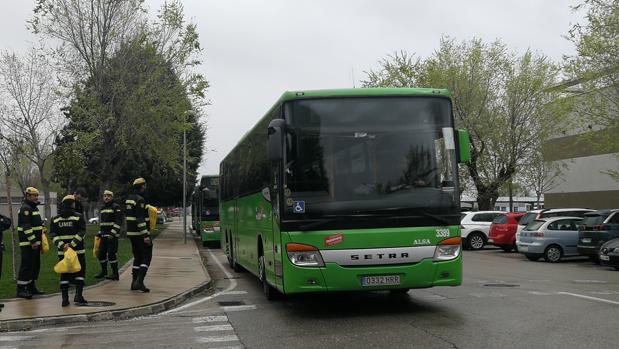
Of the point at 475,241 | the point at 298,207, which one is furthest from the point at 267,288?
the point at 475,241

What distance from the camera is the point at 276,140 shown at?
8805 millimetres

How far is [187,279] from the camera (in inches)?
606

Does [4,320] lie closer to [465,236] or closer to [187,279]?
[187,279]

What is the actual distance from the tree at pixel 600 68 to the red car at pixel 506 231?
4266 millimetres

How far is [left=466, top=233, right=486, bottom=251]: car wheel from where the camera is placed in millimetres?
27969

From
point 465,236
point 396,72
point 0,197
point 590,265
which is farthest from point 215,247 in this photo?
point 0,197

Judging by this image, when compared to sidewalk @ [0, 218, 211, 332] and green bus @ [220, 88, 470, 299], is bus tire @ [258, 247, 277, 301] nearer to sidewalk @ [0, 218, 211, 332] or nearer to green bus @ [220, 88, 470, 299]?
sidewalk @ [0, 218, 211, 332]

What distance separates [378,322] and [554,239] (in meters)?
13.7

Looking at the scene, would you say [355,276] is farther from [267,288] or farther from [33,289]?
[33,289]

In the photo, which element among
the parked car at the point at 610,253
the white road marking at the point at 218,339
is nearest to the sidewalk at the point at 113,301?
the white road marking at the point at 218,339

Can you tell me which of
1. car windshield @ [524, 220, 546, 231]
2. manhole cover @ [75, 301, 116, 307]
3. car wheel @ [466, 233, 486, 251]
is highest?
car windshield @ [524, 220, 546, 231]

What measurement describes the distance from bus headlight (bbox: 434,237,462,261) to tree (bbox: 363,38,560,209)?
27879mm

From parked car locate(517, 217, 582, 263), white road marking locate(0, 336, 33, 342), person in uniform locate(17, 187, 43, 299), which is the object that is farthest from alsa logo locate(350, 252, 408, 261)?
parked car locate(517, 217, 582, 263)

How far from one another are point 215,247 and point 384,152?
25.3 metres
